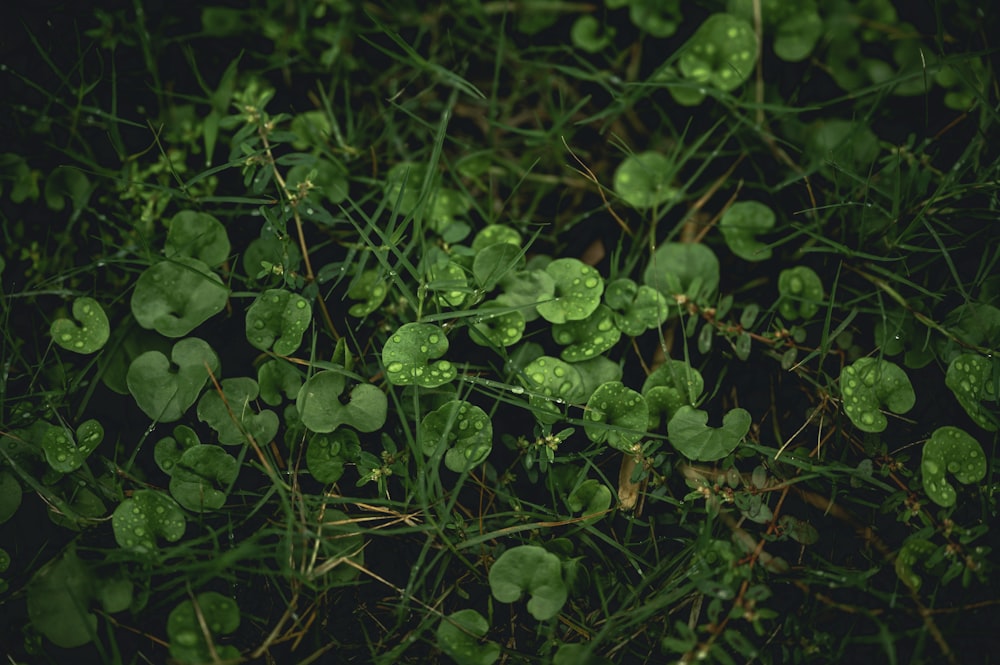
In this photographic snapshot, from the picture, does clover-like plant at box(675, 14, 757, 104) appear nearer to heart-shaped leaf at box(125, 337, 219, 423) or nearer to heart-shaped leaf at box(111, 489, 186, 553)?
heart-shaped leaf at box(125, 337, 219, 423)

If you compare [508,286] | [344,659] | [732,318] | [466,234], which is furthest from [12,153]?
[732,318]

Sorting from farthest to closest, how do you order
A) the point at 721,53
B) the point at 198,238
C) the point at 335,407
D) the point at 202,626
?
the point at 721,53 < the point at 198,238 < the point at 335,407 < the point at 202,626

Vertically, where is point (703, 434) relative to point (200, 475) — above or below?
above

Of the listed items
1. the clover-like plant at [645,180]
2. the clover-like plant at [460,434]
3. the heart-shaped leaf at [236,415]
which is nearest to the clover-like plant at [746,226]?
the clover-like plant at [645,180]

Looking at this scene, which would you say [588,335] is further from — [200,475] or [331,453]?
[200,475]

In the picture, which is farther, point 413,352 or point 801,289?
point 801,289

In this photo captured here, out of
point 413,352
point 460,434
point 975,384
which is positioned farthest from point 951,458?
point 413,352
